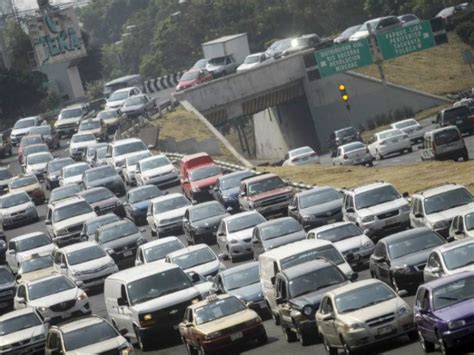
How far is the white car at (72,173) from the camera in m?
62.0

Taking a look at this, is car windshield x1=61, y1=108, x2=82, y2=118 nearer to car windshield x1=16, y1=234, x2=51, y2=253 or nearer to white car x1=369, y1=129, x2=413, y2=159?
white car x1=369, y1=129, x2=413, y2=159

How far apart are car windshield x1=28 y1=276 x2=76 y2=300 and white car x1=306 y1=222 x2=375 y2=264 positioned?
629 cm

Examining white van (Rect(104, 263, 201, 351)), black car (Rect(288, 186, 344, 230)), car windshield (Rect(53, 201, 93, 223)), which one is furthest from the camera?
car windshield (Rect(53, 201, 93, 223))

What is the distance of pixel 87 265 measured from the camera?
40.2 meters

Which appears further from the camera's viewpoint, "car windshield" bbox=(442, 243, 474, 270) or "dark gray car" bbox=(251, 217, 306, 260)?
"dark gray car" bbox=(251, 217, 306, 260)

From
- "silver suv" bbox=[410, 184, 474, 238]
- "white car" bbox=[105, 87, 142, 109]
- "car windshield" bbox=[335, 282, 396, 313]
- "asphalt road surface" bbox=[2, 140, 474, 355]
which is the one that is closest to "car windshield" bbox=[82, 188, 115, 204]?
"asphalt road surface" bbox=[2, 140, 474, 355]

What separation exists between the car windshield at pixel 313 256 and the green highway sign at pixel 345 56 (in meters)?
59.8

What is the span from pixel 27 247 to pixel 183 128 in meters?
36.8

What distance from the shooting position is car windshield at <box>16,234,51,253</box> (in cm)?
4653

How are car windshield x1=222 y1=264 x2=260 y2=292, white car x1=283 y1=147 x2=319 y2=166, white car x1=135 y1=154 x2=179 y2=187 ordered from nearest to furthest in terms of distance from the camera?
1. car windshield x1=222 y1=264 x2=260 y2=292
2. white car x1=135 y1=154 x2=179 y2=187
3. white car x1=283 y1=147 x2=319 y2=166

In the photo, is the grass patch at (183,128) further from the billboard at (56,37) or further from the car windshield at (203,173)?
the billboard at (56,37)

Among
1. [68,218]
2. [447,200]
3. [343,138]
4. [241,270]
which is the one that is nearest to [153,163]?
[68,218]

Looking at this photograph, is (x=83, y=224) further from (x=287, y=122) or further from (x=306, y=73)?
(x=287, y=122)

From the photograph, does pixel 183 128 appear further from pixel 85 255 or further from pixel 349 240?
pixel 349 240
